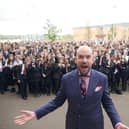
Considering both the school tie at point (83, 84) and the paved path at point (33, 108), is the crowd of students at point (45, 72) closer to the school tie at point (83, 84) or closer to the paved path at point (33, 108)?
the paved path at point (33, 108)

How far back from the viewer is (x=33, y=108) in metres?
9.88

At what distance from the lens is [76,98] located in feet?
10.6


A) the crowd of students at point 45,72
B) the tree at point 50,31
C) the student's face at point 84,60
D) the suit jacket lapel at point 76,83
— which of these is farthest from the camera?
the tree at point 50,31

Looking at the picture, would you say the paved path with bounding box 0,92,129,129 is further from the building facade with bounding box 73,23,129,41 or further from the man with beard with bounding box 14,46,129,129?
the building facade with bounding box 73,23,129,41

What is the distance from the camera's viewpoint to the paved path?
7866mm

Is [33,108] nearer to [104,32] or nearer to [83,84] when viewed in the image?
[83,84]

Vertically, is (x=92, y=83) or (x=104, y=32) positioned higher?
(x=92, y=83)

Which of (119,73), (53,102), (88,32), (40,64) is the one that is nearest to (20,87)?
(40,64)

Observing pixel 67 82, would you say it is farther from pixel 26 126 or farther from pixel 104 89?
pixel 26 126

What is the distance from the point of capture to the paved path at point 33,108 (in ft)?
25.8

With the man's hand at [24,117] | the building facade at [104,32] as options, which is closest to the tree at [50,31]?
the building facade at [104,32]

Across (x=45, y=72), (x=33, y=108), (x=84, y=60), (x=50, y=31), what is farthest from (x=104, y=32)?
(x=84, y=60)

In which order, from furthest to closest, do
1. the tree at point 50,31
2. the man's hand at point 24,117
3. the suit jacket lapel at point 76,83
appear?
the tree at point 50,31 < the man's hand at point 24,117 < the suit jacket lapel at point 76,83

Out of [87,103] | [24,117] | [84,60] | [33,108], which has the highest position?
[84,60]
